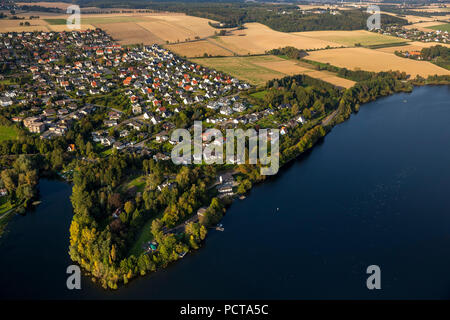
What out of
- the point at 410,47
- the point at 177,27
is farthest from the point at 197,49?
the point at 410,47

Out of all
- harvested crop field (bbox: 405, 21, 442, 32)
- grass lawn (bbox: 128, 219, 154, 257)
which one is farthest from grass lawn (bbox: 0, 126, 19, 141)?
harvested crop field (bbox: 405, 21, 442, 32)

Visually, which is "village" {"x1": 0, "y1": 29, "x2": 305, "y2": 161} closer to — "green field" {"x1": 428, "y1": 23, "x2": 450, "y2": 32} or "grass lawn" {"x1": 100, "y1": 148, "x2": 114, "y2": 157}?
"grass lawn" {"x1": 100, "y1": 148, "x2": 114, "y2": 157}

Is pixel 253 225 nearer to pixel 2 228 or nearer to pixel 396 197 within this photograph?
pixel 396 197

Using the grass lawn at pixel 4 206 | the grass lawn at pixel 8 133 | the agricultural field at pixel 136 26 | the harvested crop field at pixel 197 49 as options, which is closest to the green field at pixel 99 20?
the agricultural field at pixel 136 26

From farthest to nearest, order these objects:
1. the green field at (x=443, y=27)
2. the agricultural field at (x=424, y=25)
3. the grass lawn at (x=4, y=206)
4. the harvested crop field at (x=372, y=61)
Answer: the agricultural field at (x=424, y=25) → the green field at (x=443, y=27) → the harvested crop field at (x=372, y=61) → the grass lawn at (x=4, y=206)

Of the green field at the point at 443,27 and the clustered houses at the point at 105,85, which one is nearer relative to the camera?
the clustered houses at the point at 105,85

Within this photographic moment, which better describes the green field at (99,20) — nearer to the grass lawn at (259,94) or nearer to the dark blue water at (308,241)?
the grass lawn at (259,94)
